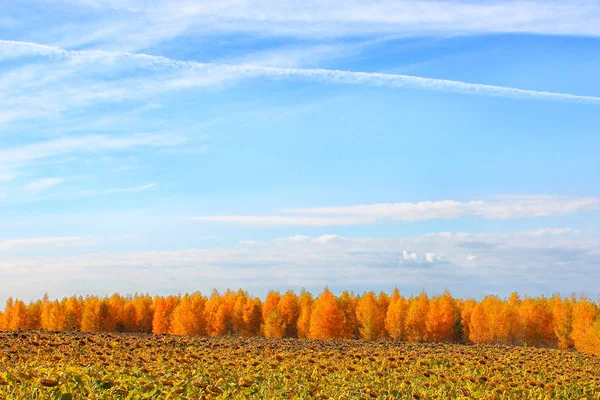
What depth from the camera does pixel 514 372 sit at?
20391 mm

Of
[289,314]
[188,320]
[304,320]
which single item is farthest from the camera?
[289,314]

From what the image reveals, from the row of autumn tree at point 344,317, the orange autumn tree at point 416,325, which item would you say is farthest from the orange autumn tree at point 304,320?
the orange autumn tree at point 416,325

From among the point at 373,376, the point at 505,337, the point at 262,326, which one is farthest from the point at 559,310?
the point at 373,376

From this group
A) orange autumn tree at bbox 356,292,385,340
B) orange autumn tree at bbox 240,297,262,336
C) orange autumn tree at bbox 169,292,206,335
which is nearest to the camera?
orange autumn tree at bbox 356,292,385,340

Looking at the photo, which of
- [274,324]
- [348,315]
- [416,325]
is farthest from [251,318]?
[416,325]

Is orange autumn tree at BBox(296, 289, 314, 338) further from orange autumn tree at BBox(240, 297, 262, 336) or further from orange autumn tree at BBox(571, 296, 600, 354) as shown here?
orange autumn tree at BBox(571, 296, 600, 354)

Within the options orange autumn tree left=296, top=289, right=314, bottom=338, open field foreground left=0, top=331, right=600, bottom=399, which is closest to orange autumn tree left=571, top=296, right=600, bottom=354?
orange autumn tree left=296, top=289, right=314, bottom=338

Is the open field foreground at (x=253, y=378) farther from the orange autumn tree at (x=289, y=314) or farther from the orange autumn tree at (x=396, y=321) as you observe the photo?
the orange autumn tree at (x=289, y=314)

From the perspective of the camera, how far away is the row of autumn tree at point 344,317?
66.8m

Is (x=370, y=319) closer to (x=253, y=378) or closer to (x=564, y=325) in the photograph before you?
(x=564, y=325)

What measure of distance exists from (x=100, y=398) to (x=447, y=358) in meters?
18.7

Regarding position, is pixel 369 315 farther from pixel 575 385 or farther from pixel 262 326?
pixel 575 385

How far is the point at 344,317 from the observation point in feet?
220

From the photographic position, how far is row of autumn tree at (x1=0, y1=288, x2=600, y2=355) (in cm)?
6675
